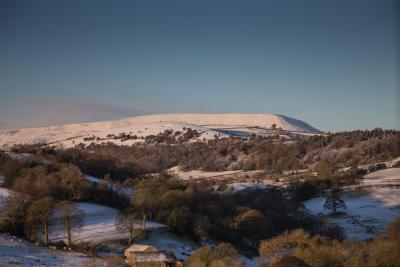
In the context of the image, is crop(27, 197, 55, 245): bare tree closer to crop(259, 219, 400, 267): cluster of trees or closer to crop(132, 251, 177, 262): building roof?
crop(132, 251, 177, 262): building roof

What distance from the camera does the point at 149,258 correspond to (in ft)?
114

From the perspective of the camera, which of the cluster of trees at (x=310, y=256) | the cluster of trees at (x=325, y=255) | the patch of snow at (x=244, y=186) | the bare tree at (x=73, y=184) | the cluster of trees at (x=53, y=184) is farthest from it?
the patch of snow at (x=244, y=186)

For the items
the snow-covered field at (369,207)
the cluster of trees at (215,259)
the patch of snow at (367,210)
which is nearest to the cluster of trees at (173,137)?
the snow-covered field at (369,207)

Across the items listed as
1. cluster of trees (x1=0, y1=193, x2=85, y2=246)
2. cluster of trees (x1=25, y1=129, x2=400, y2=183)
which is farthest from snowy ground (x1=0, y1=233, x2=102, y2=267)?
cluster of trees (x1=25, y1=129, x2=400, y2=183)

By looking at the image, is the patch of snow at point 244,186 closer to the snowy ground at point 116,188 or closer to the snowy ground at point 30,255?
the snowy ground at point 116,188

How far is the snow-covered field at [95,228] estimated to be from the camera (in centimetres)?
4453

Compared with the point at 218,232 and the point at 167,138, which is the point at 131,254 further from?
the point at 167,138

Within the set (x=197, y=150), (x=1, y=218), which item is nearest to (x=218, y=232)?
(x=1, y=218)

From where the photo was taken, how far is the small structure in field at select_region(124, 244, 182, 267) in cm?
3351

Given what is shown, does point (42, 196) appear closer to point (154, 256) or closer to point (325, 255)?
point (154, 256)

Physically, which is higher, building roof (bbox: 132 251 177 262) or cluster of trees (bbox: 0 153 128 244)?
cluster of trees (bbox: 0 153 128 244)

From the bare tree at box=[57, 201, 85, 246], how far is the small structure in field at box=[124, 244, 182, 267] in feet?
28.1

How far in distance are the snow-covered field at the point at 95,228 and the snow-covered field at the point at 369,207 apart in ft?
94.3

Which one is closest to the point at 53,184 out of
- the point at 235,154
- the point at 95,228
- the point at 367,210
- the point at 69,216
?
the point at 95,228
